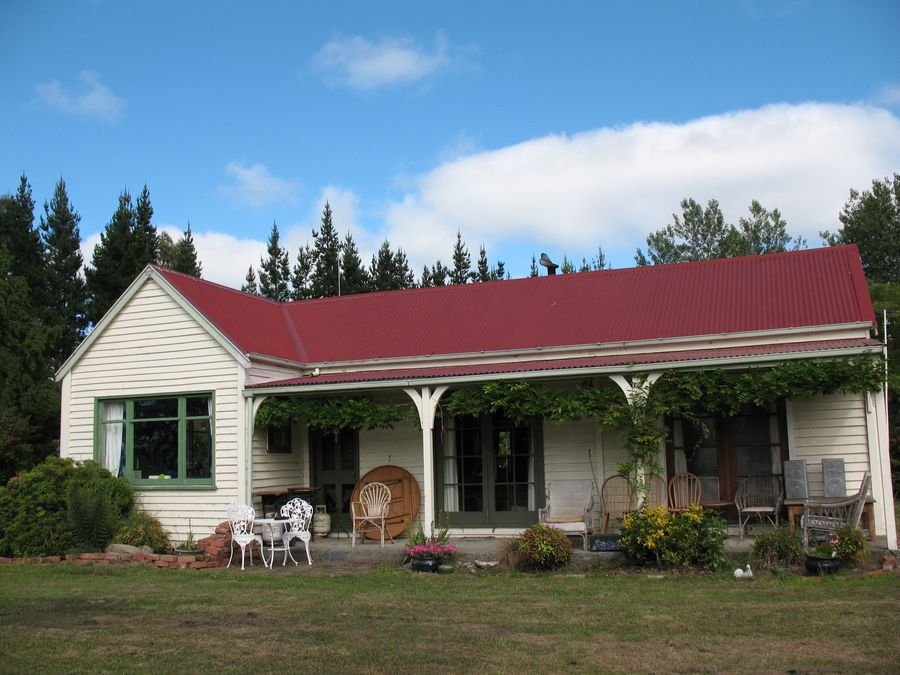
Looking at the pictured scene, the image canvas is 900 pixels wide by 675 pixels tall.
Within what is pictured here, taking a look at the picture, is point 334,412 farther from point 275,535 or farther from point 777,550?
point 777,550

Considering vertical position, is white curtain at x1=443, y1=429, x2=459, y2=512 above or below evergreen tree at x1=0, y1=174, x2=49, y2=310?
below

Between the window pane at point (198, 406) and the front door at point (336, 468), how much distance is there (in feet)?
6.46

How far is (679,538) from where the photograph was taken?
9758mm

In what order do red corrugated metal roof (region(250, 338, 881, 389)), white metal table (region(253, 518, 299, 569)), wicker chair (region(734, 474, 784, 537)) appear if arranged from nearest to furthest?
red corrugated metal roof (region(250, 338, 881, 389)), white metal table (region(253, 518, 299, 569)), wicker chair (region(734, 474, 784, 537))

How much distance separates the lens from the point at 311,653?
6426 mm

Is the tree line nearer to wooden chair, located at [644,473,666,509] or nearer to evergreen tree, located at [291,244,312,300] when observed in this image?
evergreen tree, located at [291,244,312,300]

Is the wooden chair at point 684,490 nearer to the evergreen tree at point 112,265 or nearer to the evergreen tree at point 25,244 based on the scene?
the evergreen tree at point 112,265

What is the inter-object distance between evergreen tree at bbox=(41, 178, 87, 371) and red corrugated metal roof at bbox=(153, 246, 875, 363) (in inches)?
660

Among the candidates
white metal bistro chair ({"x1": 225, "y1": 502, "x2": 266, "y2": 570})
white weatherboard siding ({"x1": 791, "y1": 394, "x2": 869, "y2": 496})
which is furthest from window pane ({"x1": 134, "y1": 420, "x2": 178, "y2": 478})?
white weatherboard siding ({"x1": 791, "y1": 394, "x2": 869, "y2": 496})

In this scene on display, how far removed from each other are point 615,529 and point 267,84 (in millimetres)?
10906

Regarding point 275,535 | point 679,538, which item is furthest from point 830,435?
point 275,535

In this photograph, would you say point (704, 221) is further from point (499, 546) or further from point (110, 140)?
point (499, 546)

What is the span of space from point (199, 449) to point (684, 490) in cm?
766

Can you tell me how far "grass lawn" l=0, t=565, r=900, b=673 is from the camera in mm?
6102
